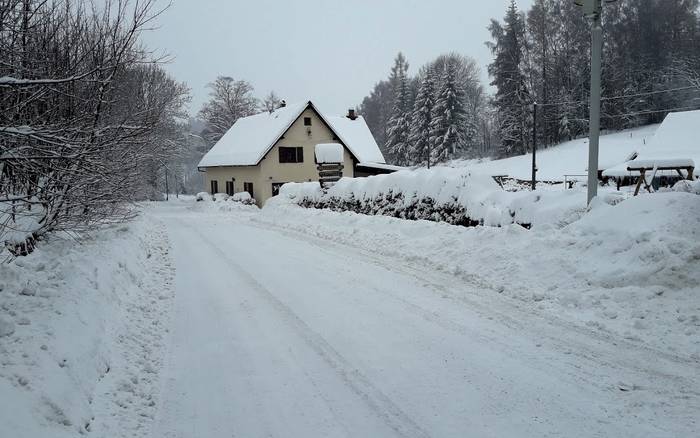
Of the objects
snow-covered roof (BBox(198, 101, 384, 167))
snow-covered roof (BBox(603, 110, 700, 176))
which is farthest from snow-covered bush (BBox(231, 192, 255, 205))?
snow-covered roof (BBox(603, 110, 700, 176))

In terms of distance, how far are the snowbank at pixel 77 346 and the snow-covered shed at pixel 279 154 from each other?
26328 mm

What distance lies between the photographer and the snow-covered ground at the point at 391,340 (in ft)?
12.7

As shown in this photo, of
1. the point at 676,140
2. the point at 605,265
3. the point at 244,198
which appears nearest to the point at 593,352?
the point at 605,265

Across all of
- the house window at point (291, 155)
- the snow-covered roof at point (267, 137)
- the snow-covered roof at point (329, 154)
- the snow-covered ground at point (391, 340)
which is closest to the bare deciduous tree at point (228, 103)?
the snow-covered roof at point (267, 137)

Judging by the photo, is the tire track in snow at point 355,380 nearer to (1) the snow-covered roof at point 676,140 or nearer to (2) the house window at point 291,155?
(1) the snow-covered roof at point 676,140

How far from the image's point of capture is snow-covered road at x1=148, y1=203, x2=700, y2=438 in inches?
150

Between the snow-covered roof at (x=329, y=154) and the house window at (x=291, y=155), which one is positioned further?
the house window at (x=291, y=155)

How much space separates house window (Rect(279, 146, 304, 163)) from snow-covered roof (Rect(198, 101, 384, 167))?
4.85 feet

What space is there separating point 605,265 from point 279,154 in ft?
98.7

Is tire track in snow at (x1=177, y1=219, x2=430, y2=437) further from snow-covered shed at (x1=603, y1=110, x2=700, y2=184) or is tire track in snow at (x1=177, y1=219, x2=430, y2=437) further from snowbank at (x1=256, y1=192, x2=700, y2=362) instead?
snow-covered shed at (x1=603, y1=110, x2=700, y2=184)

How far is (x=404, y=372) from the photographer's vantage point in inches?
186

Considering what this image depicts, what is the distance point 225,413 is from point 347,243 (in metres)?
9.35

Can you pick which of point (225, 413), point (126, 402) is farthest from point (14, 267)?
point (225, 413)

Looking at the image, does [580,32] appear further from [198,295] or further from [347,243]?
[198,295]
